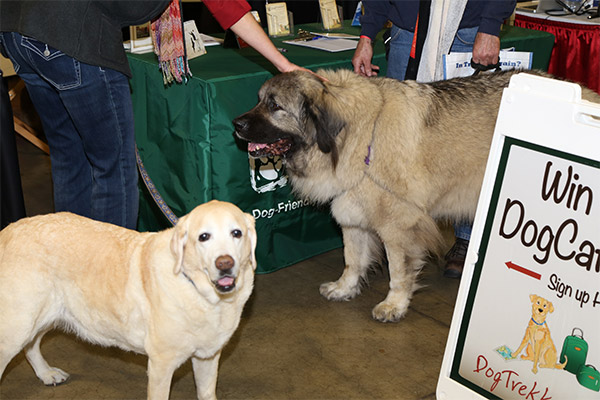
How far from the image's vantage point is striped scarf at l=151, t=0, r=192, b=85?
3057 mm

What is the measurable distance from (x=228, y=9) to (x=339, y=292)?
5.90 ft

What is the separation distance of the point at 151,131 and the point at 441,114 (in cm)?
182

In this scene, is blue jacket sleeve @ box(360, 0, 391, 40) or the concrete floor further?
blue jacket sleeve @ box(360, 0, 391, 40)

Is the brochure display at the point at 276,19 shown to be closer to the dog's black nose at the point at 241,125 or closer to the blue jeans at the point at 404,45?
the blue jeans at the point at 404,45

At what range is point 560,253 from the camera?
2.08 meters

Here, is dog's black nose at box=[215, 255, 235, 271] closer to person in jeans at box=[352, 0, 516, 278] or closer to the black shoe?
person in jeans at box=[352, 0, 516, 278]

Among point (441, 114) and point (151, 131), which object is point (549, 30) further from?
point (151, 131)

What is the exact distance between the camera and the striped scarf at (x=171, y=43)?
306 centimetres

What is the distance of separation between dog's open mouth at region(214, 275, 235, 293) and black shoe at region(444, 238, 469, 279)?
231 cm

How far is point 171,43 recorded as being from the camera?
3.19m

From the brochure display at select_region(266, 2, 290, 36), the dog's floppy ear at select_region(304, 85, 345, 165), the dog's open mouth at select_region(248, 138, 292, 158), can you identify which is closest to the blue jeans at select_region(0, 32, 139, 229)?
the dog's open mouth at select_region(248, 138, 292, 158)

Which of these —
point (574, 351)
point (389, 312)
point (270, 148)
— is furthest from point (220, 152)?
point (574, 351)

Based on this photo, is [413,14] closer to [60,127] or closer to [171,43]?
[171,43]

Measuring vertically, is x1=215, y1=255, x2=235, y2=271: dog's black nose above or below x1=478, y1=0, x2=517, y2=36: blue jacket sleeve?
below
